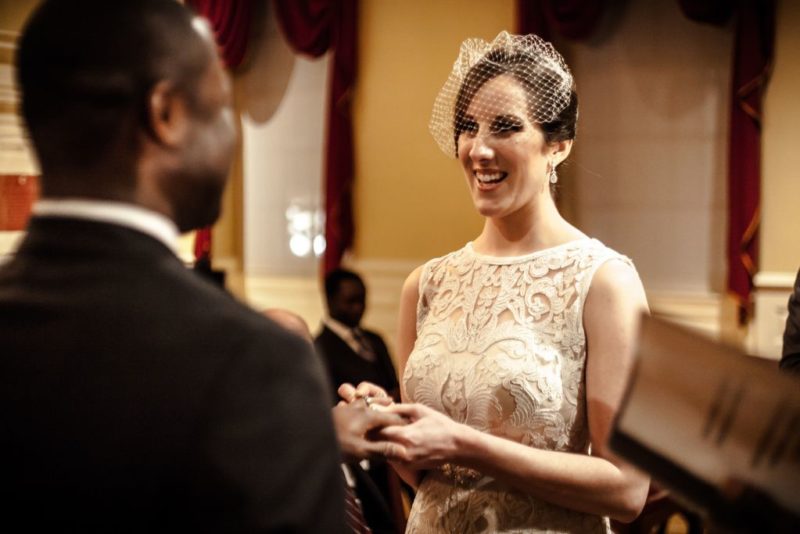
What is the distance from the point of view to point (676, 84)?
565 cm

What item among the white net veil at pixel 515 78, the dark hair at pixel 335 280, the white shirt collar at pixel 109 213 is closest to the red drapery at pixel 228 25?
the dark hair at pixel 335 280

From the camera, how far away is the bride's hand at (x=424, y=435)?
66.8 inches

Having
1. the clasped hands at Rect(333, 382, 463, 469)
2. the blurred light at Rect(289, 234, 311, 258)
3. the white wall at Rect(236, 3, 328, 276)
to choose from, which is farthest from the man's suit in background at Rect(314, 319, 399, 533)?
the white wall at Rect(236, 3, 328, 276)

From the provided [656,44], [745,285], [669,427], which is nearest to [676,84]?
[656,44]

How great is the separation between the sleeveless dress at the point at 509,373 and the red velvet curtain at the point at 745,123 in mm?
3625

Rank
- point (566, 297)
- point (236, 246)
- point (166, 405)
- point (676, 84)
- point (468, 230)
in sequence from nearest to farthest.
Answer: point (166, 405) → point (566, 297) → point (676, 84) → point (468, 230) → point (236, 246)

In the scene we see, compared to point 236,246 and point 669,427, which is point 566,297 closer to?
point 669,427

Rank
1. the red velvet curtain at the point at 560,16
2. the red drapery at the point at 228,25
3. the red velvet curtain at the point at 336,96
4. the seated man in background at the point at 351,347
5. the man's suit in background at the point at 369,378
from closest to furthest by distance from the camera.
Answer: the man's suit in background at the point at 369,378 < the seated man in background at the point at 351,347 < the red velvet curtain at the point at 560,16 < the red velvet curtain at the point at 336,96 < the red drapery at the point at 228,25

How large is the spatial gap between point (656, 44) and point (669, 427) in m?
4.99

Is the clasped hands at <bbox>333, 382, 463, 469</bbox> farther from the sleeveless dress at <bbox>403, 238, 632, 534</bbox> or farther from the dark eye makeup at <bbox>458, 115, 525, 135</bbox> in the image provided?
the dark eye makeup at <bbox>458, 115, 525, 135</bbox>

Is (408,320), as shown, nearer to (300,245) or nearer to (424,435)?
(424,435)

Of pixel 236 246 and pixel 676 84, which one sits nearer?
pixel 676 84

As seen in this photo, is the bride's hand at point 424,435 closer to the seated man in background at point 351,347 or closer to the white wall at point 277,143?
the seated man in background at point 351,347

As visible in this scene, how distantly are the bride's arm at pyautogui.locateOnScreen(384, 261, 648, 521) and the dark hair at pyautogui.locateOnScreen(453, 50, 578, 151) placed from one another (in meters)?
0.34
